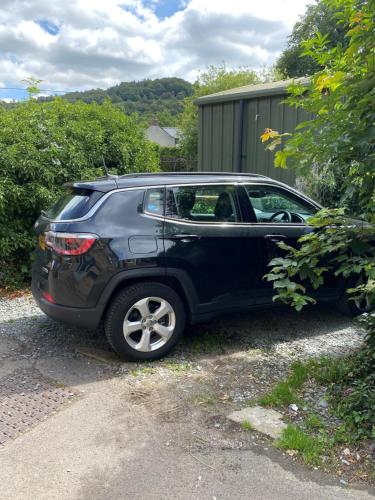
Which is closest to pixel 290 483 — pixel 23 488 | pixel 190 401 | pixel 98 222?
pixel 190 401

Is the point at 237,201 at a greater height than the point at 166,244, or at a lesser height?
greater

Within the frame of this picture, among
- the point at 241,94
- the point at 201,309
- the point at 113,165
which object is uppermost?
the point at 241,94

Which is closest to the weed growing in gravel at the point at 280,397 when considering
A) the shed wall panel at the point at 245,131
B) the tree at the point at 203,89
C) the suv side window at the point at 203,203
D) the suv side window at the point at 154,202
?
the suv side window at the point at 203,203

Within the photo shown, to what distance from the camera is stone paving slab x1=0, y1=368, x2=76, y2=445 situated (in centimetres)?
328

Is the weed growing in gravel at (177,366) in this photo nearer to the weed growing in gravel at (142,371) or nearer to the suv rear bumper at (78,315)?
the weed growing in gravel at (142,371)

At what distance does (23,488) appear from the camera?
8.66 ft

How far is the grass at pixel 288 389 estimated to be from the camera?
138 inches

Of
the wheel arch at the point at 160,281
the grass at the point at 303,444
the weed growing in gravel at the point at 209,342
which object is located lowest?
the grass at the point at 303,444

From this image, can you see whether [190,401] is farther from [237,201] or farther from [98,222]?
[237,201]

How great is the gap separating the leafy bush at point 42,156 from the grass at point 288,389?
405cm

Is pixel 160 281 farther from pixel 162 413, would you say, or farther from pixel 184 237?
pixel 162 413

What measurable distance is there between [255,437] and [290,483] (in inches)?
18.6

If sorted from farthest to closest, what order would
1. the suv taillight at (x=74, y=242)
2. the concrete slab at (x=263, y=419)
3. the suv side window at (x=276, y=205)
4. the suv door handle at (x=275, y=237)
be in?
1. the suv side window at (x=276, y=205)
2. the suv door handle at (x=275, y=237)
3. the suv taillight at (x=74, y=242)
4. the concrete slab at (x=263, y=419)

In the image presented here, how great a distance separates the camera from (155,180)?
174 inches
